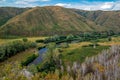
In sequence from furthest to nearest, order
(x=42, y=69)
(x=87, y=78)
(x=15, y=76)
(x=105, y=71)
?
(x=42, y=69) → (x=105, y=71) → (x=87, y=78) → (x=15, y=76)

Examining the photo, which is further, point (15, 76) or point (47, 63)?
point (47, 63)

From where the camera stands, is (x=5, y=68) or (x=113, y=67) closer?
(x=5, y=68)

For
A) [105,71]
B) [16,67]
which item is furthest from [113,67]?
[16,67]

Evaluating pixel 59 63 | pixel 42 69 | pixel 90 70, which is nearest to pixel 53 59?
pixel 59 63

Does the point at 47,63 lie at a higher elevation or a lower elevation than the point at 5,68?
lower

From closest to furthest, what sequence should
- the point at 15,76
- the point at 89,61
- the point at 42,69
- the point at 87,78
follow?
the point at 15,76, the point at 87,78, the point at 42,69, the point at 89,61

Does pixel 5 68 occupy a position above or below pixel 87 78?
above

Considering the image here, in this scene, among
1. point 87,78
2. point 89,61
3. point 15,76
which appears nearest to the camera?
point 15,76

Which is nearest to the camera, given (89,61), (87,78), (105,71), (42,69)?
(87,78)

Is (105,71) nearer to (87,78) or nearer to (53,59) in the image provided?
(87,78)

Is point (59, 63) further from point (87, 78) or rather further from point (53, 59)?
point (87, 78)
